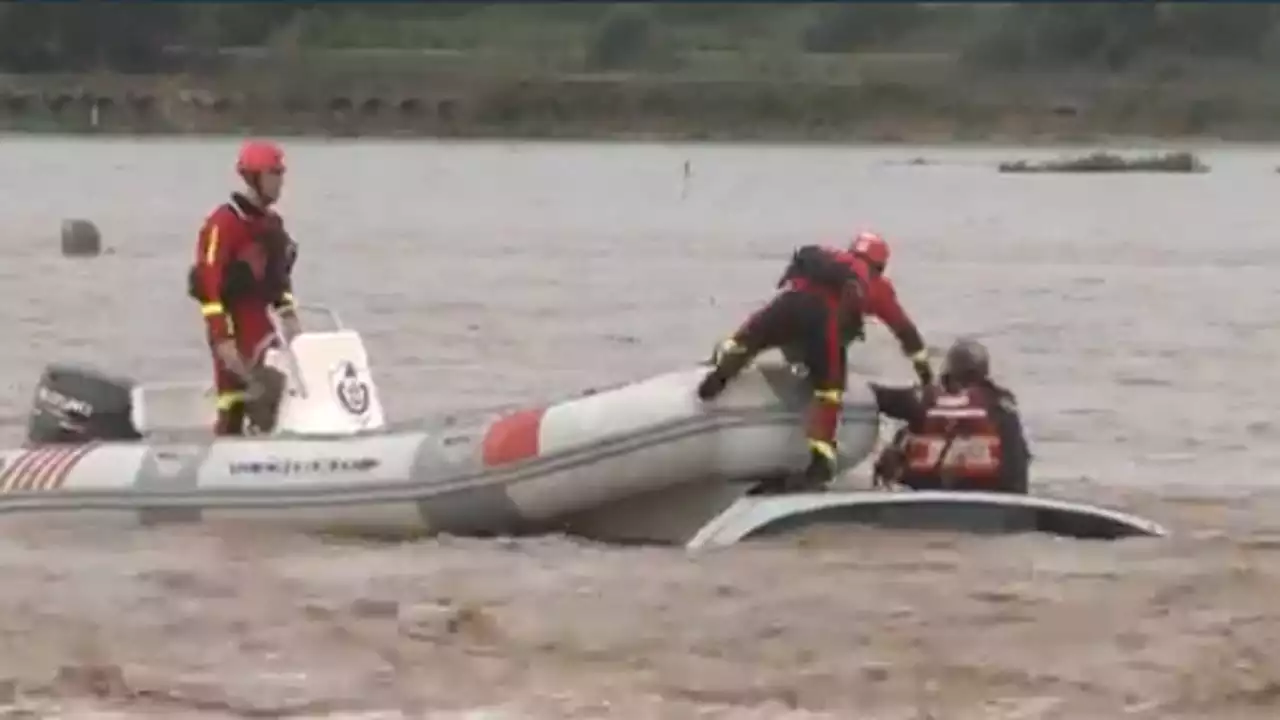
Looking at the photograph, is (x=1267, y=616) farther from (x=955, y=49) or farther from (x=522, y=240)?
(x=955, y=49)

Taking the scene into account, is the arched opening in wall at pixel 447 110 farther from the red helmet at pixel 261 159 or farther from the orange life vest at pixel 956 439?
the orange life vest at pixel 956 439

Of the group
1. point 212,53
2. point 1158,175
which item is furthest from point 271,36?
point 1158,175

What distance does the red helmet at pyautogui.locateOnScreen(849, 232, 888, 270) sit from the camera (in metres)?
11.1


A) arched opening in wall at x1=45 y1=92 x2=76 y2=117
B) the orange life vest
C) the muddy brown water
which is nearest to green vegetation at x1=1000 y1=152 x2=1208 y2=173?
the muddy brown water

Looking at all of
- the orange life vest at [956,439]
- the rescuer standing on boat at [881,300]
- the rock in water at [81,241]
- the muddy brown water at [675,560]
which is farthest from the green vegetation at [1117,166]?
the orange life vest at [956,439]

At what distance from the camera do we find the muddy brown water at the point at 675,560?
8641mm

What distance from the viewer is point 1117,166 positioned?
6481 cm

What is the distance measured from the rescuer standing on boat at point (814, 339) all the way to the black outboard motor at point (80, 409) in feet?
9.08

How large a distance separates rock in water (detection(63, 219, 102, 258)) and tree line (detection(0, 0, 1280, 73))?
6330 cm

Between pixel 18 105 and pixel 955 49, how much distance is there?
3504 cm

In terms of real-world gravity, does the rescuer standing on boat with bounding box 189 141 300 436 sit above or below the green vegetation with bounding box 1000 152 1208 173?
above

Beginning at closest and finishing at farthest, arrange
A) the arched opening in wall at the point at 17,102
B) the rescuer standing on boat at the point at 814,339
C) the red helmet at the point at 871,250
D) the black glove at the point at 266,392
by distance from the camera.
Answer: the rescuer standing on boat at the point at 814,339, the red helmet at the point at 871,250, the black glove at the point at 266,392, the arched opening in wall at the point at 17,102

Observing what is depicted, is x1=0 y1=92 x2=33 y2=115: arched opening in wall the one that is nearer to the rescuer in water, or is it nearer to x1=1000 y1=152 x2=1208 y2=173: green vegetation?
x1=1000 y1=152 x2=1208 y2=173: green vegetation

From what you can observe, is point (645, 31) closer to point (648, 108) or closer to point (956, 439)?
point (648, 108)
